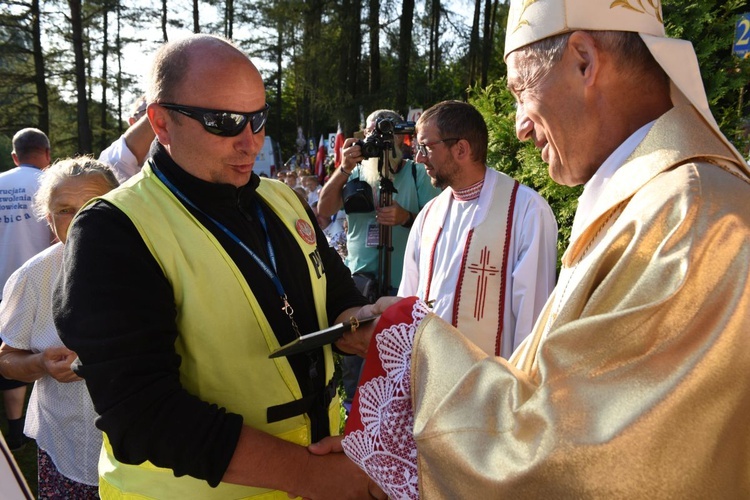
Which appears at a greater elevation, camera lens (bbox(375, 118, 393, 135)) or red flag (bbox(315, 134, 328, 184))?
red flag (bbox(315, 134, 328, 184))

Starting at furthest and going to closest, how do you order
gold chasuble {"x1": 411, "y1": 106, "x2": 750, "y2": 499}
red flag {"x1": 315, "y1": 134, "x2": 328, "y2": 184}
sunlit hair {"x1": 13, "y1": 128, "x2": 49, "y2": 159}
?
red flag {"x1": 315, "y1": 134, "x2": 328, "y2": 184} → sunlit hair {"x1": 13, "y1": 128, "x2": 49, "y2": 159} → gold chasuble {"x1": 411, "y1": 106, "x2": 750, "y2": 499}

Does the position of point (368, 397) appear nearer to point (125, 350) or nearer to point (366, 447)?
point (366, 447)

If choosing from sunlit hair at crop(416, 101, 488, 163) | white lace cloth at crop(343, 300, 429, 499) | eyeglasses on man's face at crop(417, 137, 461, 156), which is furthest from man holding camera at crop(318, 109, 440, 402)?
white lace cloth at crop(343, 300, 429, 499)

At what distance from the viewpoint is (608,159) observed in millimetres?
1435

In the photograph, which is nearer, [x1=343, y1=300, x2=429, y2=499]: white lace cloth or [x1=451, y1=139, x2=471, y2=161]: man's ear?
[x1=343, y1=300, x2=429, y2=499]: white lace cloth

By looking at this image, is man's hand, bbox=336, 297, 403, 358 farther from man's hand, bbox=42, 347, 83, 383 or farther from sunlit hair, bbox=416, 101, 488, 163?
sunlit hair, bbox=416, 101, 488, 163

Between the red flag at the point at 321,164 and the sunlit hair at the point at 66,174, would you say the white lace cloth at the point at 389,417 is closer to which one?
the sunlit hair at the point at 66,174

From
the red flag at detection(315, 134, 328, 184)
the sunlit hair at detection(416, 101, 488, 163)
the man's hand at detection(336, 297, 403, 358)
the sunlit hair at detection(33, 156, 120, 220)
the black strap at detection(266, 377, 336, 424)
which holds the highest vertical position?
the red flag at detection(315, 134, 328, 184)

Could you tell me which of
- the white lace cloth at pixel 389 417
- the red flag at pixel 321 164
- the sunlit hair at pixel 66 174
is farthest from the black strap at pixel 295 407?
the red flag at pixel 321 164

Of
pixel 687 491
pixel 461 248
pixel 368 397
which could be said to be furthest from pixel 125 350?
pixel 461 248

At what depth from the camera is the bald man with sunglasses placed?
1.39 m

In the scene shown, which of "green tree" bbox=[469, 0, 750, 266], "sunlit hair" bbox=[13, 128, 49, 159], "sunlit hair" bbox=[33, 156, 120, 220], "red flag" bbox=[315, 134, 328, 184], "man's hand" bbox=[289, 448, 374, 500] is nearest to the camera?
"man's hand" bbox=[289, 448, 374, 500]

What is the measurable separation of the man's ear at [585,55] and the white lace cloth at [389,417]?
0.68m

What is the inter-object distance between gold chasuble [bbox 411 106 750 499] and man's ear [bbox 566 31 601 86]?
329 mm
